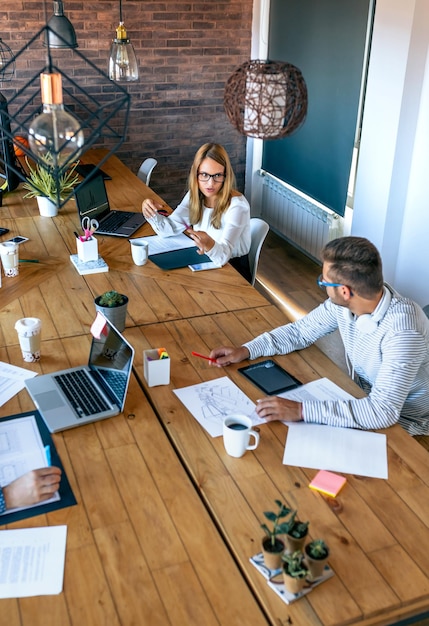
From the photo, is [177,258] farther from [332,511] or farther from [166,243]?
[332,511]

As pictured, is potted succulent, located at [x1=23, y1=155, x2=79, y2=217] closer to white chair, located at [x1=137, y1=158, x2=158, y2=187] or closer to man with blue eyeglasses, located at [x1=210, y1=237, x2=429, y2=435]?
white chair, located at [x1=137, y1=158, x2=158, y2=187]

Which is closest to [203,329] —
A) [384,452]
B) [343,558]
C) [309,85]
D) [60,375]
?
[60,375]

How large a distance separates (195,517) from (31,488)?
458mm

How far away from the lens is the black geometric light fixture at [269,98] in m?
2.35

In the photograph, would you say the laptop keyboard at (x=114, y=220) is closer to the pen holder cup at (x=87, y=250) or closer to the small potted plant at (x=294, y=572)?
the pen holder cup at (x=87, y=250)

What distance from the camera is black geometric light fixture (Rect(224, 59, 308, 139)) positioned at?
235cm

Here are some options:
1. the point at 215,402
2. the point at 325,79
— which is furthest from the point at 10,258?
the point at 325,79

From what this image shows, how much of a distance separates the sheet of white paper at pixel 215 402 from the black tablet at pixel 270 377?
8 cm

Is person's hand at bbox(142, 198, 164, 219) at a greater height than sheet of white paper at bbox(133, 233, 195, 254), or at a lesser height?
greater

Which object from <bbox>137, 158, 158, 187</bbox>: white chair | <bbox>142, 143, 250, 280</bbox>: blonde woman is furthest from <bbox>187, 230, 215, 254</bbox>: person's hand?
<bbox>137, 158, 158, 187</bbox>: white chair

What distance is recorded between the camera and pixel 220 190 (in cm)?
366

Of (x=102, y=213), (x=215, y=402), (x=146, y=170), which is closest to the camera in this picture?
(x=215, y=402)

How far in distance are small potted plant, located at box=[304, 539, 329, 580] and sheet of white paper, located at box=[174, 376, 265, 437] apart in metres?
0.62

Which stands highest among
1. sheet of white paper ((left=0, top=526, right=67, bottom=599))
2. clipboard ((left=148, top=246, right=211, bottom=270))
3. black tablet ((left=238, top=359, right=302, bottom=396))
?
clipboard ((left=148, top=246, right=211, bottom=270))
